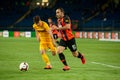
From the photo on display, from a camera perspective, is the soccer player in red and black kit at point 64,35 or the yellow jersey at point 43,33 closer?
the soccer player in red and black kit at point 64,35

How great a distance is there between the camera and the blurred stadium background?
5657 centimetres

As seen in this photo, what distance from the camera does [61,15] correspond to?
1440 centimetres

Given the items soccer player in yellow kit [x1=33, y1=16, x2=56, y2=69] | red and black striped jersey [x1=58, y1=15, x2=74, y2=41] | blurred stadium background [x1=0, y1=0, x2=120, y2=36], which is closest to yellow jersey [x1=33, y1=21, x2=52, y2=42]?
soccer player in yellow kit [x1=33, y1=16, x2=56, y2=69]

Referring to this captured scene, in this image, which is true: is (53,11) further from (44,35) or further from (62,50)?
(62,50)

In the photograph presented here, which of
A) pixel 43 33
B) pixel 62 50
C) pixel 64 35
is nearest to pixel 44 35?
pixel 43 33

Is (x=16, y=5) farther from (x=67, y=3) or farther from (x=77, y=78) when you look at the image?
(x=77, y=78)

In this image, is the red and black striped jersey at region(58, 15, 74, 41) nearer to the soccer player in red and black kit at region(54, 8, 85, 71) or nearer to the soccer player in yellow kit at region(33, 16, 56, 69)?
the soccer player in red and black kit at region(54, 8, 85, 71)

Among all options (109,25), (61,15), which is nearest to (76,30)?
(109,25)

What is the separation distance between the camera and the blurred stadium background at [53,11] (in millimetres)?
56566

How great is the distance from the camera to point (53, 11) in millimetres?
60656

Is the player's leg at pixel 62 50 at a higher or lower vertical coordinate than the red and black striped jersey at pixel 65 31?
lower

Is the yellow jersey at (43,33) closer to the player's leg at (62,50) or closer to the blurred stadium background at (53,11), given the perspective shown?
the player's leg at (62,50)

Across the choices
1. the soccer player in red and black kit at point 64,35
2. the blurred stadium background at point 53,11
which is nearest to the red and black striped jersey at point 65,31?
the soccer player in red and black kit at point 64,35

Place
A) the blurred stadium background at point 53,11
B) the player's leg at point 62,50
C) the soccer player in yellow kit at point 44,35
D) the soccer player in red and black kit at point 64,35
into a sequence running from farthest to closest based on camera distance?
the blurred stadium background at point 53,11, the soccer player in yellow kit at point 44,35, the player's leg at point 62,50, the soccer player in red and black kit at point 64,35
